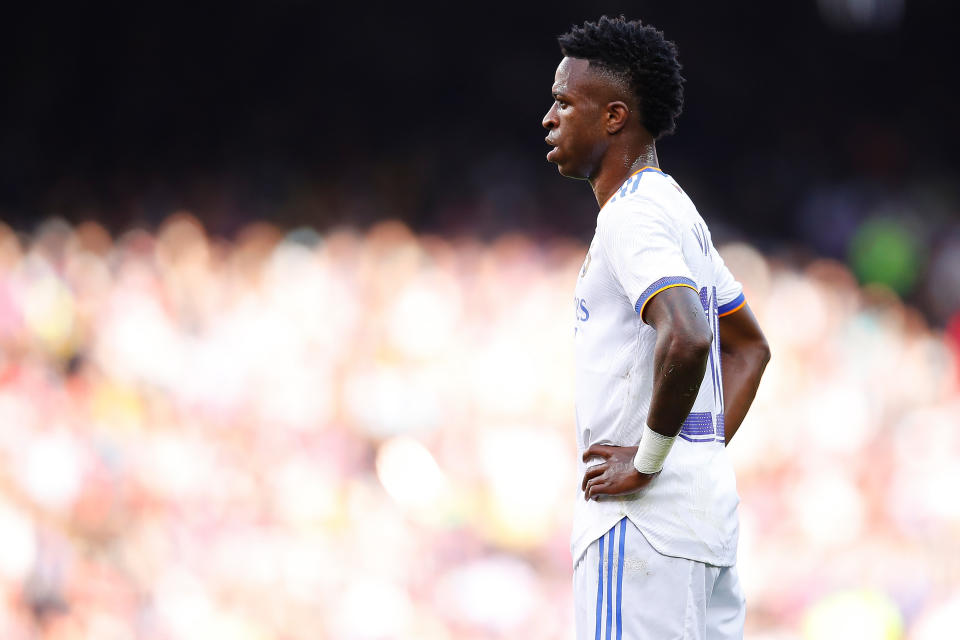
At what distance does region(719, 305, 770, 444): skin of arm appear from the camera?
223 cm

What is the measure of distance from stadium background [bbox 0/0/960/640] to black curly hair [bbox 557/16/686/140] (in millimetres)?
7843

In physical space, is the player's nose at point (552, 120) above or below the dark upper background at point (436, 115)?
below

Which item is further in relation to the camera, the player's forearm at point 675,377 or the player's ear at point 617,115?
the player's ear at point 617,115

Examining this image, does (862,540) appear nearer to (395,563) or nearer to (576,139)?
(395,563)

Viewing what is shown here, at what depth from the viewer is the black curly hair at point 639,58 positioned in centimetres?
207

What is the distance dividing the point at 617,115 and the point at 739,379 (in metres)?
0.59

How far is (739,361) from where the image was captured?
7.50 feet

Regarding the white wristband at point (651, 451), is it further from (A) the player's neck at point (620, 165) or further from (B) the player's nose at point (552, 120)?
(B) the player's nose at point (552, 120)

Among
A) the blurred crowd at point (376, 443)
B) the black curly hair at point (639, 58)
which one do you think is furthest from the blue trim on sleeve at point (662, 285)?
the blurred crowd at point (376, 443)

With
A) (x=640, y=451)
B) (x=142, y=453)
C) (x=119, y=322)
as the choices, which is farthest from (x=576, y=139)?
(x=119, y=322)

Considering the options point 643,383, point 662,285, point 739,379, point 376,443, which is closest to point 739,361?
point 739,379

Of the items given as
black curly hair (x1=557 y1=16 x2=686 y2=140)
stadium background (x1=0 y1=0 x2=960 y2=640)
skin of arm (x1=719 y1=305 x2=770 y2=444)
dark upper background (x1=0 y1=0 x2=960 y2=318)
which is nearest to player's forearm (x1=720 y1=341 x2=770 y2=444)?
skin of arm (x1=719 y1=305 x2=770 y2=444)

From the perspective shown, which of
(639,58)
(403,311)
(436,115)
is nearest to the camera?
(639,58)

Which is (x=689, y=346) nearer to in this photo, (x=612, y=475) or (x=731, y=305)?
(x=612, y=475)
